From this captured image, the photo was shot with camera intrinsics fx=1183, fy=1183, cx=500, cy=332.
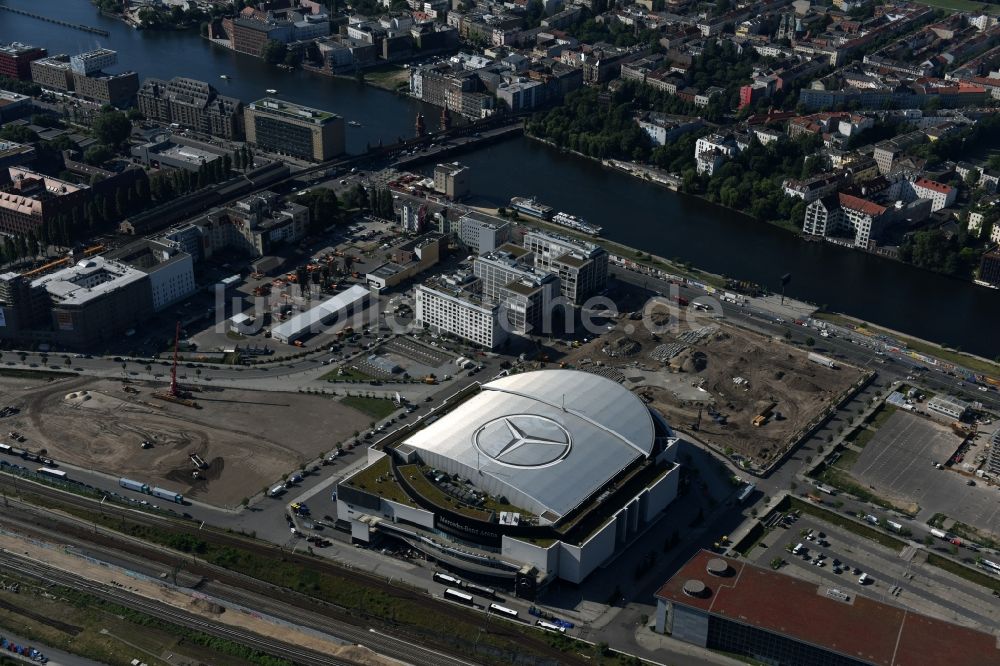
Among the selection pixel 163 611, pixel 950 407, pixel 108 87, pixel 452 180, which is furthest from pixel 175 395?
pixel 108 87

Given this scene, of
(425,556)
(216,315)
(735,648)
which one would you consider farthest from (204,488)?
(735,648)

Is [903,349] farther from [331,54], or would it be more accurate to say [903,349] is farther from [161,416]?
[331,54]

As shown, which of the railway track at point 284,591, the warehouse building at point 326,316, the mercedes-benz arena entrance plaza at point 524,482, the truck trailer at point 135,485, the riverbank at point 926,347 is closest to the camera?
the railway track at point 284,591

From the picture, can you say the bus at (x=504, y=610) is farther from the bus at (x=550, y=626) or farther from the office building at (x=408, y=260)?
the office building at (x=408, y=260)

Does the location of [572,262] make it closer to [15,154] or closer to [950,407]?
[950,407]

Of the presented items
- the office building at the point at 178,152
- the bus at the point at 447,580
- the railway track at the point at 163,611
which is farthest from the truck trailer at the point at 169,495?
the office building at the point at 178,152
